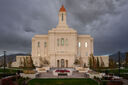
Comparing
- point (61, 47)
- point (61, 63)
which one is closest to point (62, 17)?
point (61, 47)

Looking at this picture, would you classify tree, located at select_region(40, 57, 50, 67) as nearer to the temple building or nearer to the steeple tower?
the temple building

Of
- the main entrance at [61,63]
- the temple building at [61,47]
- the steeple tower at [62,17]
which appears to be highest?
the steeple tower at [62,17]

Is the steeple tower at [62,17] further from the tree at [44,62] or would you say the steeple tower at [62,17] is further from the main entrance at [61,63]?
the tree at [44,62]

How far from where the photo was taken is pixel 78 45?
5691 centimetres

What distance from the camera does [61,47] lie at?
53.4m

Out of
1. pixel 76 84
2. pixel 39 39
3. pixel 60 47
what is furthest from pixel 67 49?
pixel 76 84

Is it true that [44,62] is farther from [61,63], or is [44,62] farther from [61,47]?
[61,47]

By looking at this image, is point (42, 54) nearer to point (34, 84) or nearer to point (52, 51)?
point (52, 51)

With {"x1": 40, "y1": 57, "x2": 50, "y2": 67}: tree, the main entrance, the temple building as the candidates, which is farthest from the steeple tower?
{"x1": 40, "y1": 57, "x2": 50, "y2": 67}: tree

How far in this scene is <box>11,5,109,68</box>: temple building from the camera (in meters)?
52.1

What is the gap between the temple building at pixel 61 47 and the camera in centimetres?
5209

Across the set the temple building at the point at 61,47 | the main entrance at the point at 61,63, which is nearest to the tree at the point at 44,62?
the temple building at the point at 61,47

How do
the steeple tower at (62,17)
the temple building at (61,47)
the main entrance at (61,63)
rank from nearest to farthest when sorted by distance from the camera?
the temple building at (61,47) < the main entrance at (61,63) < the steeple tower at (62,17)

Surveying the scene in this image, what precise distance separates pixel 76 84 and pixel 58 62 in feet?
103
